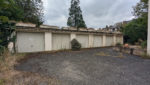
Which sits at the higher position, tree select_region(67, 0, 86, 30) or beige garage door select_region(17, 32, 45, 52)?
tree select_region(67, 0, 86, 30)

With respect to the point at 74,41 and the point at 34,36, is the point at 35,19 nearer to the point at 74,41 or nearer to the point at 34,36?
the point at 34,36

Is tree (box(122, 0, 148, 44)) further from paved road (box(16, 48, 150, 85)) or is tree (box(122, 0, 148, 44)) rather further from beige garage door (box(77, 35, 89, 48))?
paved road (box(16, 48, 150, 85))

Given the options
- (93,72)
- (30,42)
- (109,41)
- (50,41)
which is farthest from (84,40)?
(93,72)

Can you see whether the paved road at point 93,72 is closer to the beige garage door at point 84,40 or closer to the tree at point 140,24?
the beige garage door at point 84,40

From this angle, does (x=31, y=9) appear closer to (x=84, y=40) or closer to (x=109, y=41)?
(x=84, y=40)

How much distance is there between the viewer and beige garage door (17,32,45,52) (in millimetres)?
7526

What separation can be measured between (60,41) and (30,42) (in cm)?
322

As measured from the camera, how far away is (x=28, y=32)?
7.84m

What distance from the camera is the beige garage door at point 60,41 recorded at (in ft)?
30.0

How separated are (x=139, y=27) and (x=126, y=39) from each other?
473cm

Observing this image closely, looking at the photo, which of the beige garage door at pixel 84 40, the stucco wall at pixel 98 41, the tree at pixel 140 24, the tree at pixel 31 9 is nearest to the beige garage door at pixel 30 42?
the beige garage door at pixel 84 40

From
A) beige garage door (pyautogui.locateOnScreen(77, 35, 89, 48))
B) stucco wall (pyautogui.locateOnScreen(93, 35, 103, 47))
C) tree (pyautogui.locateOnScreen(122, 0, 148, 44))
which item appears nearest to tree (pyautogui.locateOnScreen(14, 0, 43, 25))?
beige garage door (pyautogui.locateOnScreen(77, 35, 89, 48))

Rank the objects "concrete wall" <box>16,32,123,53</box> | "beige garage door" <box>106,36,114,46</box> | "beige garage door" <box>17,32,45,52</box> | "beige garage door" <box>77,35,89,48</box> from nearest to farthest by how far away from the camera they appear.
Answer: "beige garage door" <box>17,32,45,52</box> → "concrete wall" <box>16,32,123,53</box> → "beige garage door" <box>77,35,89,48</box> → "beige garage door" <box>106,36,114,46</box>

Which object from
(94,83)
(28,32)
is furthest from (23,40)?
(94,83)
